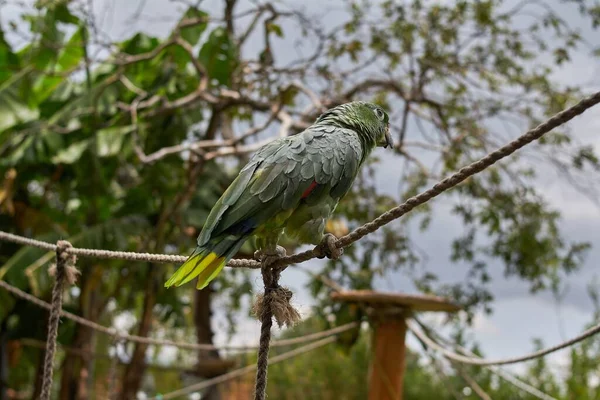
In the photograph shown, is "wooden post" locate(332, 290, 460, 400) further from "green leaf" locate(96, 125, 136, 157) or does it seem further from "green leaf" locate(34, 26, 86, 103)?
"green leaf" locate(34, 26, 86, 103)

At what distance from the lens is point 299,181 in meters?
1.19

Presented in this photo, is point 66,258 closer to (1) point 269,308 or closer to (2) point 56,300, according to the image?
(2) point 56,300

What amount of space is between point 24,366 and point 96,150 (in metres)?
2.63

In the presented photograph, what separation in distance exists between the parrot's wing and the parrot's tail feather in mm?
16

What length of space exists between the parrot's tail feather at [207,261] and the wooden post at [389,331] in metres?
1.49

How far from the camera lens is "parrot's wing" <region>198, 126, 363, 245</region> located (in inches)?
45.4

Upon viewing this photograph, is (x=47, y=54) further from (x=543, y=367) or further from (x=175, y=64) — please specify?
(x=543, y=367)

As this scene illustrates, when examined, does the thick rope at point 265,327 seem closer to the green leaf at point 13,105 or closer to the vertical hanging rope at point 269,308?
the vertical hanging rope at point 269,308

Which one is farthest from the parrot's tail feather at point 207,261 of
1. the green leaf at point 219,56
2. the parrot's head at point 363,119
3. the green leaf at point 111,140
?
the green leaf at point 219,56

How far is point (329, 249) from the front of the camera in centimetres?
125

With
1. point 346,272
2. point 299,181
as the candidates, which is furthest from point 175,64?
point 299,181

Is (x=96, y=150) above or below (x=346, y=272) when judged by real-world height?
above

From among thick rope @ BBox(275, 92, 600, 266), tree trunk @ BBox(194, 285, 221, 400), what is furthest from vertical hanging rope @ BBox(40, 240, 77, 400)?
tree trunk @ BBox(194, 285, 221, 400)

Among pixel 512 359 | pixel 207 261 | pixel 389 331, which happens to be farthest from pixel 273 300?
pixel 389 331
